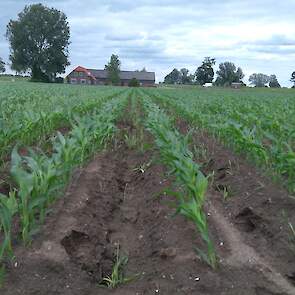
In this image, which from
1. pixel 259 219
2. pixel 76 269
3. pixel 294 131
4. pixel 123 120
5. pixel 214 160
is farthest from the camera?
pixel 123 120

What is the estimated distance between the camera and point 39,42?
77.6m

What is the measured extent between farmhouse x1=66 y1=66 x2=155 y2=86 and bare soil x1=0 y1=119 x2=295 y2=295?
99.5m

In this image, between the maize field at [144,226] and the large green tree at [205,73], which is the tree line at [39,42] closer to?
the large green tree at [205,73]

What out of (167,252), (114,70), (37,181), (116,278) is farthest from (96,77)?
(116,278)

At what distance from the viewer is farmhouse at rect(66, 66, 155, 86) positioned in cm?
10806

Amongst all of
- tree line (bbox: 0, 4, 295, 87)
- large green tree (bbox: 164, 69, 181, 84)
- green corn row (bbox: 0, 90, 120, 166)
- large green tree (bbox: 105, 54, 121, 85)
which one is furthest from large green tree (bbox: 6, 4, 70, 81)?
green corn row (bbox: 0, 90, 120, 166)

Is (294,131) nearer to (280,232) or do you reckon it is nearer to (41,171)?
(280,232)

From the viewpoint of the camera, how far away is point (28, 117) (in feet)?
22.9

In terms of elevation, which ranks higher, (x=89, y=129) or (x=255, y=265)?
(x=89, y=129)

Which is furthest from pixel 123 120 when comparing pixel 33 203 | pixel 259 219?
pixel 33 203

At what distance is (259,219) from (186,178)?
105 centimetres

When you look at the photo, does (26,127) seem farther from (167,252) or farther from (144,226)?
(167,252)

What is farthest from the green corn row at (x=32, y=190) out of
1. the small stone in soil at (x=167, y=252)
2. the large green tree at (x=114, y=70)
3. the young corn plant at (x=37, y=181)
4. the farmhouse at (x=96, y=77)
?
the farmhouse at (x=96, y=77)

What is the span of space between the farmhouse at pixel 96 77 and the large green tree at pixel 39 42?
2593cm
